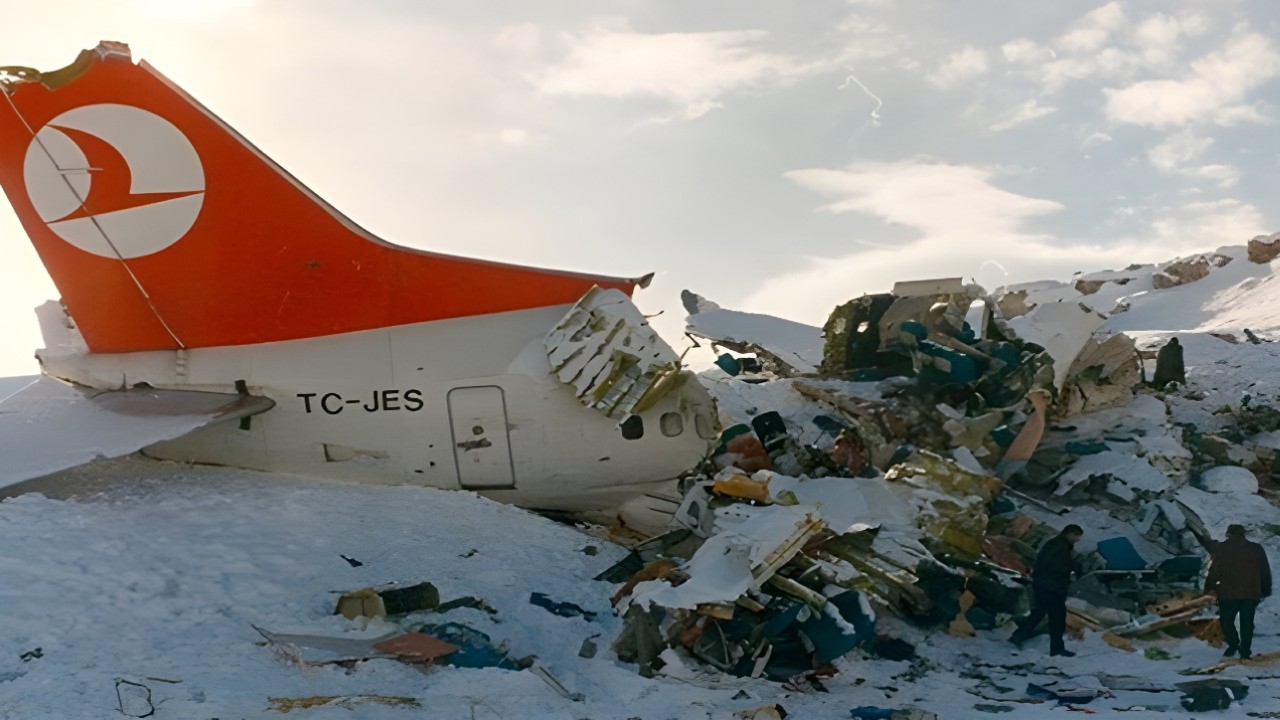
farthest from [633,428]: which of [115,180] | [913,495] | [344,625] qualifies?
[115,180]

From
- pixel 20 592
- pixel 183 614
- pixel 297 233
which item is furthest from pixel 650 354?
pixel 20 592

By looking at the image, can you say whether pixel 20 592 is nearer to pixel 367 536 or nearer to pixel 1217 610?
pixel 367 536

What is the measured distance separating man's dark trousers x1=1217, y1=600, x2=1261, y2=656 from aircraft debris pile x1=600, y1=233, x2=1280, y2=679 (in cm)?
29

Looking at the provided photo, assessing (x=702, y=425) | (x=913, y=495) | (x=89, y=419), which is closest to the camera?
(x=89, y=419)

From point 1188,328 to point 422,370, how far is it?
105ft

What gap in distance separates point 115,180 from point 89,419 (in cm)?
268

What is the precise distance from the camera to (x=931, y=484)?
34.4 feet

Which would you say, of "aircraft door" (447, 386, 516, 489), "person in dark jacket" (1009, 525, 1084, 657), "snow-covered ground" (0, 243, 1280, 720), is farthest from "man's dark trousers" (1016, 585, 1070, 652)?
"aircraft door" (447, 386, 516, 489)

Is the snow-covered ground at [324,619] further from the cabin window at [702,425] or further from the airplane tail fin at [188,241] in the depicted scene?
the airplane tail fin at [188,241]

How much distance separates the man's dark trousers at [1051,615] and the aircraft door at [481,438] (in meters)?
5.59

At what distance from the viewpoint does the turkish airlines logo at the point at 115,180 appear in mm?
10164

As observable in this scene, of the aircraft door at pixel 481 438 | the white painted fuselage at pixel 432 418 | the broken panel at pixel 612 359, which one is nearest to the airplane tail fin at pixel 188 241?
the white painted fuselage at pixel 432 418

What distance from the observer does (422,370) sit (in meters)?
10.4

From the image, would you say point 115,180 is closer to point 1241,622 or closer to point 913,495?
point 913,495
